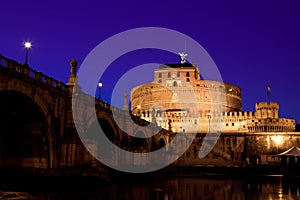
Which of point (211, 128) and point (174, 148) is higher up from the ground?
point (211, 128)

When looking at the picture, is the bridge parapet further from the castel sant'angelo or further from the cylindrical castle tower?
the cylindrical castle tower

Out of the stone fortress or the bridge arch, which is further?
the stone fortress

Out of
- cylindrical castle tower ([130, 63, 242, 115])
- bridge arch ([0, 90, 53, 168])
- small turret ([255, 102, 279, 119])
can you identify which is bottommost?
bridge arch ([0, 90, 53, 168])

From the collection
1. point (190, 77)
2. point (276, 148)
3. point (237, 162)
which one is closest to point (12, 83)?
point (237, 162)

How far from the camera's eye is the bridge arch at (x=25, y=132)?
864 inches

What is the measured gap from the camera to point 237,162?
68562 mm

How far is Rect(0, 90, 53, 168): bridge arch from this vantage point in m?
22.0

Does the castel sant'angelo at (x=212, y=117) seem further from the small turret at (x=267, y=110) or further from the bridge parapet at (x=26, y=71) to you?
the bridge parapet at (x=26, y=71)

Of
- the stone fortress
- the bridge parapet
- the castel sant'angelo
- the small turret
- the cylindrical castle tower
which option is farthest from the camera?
the cylindrical castle tower

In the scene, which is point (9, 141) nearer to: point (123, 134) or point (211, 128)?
point (123, 134)

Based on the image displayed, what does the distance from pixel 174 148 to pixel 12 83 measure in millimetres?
50735

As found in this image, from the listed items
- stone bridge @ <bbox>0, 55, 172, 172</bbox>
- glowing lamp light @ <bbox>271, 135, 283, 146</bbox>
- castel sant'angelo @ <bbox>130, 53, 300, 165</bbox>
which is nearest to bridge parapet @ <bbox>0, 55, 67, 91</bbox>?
stone bridge @ <bbox>0, 55, 172, 172</bbox>

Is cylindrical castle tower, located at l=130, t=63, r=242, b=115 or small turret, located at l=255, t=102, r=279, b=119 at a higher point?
cylindrical castle tower, located at l=130, t=63, r=242, b=115

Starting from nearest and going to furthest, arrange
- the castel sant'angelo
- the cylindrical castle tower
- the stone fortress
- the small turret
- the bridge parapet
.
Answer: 1. the bridge parapet
2. the castel sant'angelo
3. the small turret
4. the stone fortress
5. the cylindrical castle tower
